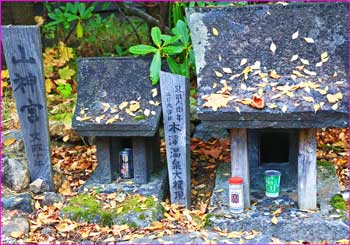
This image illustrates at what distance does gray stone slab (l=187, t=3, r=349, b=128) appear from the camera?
4.31m

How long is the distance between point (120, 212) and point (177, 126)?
2.99 ft

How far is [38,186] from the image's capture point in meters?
5.35

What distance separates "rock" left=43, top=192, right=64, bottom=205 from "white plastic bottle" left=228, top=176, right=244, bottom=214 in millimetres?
1701

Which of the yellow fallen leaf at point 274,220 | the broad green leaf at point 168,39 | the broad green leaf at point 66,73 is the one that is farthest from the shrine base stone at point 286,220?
the broad green leaf at point 66,73

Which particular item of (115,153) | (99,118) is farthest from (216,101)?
(115,153)

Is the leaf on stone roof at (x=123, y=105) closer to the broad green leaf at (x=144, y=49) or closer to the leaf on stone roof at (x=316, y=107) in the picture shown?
the broad green leaf at (x=144, y=49)

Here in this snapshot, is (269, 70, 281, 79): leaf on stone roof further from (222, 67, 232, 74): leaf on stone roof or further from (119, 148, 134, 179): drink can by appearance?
(119, 148, 134, 179): drink can

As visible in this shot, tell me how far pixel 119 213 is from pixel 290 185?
1668 mm

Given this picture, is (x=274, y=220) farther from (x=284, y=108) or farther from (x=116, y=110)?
(x=116, y=110)

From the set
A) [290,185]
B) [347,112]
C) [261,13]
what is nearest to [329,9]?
[261,13]

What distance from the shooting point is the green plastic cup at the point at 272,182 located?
4902 mm

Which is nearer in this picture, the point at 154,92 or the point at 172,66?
the point at 154,92

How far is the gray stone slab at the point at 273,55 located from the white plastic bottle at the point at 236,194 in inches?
21.5

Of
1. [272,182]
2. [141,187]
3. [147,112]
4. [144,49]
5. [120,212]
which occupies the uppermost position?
[144,49]
